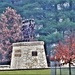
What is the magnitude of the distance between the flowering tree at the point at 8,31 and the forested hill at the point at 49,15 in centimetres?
723

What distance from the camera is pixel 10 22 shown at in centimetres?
5362

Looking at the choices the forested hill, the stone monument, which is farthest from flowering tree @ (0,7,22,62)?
the stone monument

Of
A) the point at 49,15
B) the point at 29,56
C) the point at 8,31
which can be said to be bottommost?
the point at 29,56

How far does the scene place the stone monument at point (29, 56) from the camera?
33281 mm

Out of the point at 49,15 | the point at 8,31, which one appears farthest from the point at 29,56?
the point at 49,15

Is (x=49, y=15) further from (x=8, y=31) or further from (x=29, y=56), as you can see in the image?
(x=29, y=56)

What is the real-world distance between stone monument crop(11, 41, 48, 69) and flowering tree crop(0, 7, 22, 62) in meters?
14.7

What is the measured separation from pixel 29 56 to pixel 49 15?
35708 millimetres

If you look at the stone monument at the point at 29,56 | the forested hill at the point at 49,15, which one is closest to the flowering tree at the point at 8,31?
the forested hill at the point at 49,15

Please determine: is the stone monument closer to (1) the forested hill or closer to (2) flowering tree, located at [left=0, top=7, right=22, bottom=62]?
(2) flowering tree, located at [left=0, top=7, right=22, bottom=62]

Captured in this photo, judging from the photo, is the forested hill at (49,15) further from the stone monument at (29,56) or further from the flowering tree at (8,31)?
the stone monument at (29,56)

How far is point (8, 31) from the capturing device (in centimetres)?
5128

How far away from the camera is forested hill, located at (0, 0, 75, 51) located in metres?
61.8

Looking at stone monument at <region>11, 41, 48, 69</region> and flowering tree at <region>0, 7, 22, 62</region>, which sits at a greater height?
flowering tree at <region>0, 7, 22, 62</region>
